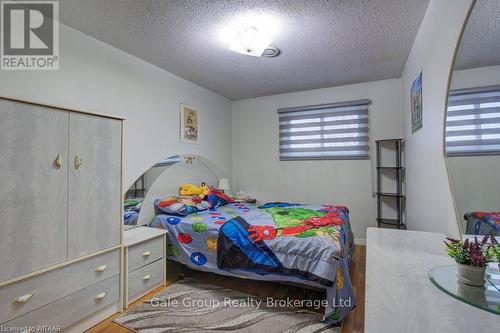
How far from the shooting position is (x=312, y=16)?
204 cm

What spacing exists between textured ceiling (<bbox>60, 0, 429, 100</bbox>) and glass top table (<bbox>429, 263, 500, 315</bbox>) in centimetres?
195

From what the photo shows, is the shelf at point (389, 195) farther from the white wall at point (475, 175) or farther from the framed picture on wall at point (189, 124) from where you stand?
the framed picture on wall at point (189, 124)

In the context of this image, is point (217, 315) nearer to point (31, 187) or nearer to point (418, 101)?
point (31, 187)

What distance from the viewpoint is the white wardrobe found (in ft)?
4.80

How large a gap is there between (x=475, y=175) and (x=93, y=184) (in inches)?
93.3

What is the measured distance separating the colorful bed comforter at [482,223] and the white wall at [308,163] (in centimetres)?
272

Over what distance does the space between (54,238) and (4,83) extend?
122 cm

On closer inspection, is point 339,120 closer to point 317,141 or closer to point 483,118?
point 317,141

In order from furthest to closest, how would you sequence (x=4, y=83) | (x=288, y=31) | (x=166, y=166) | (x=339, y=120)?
(x=339, y=120)
(x=166, y=166)
(x=288, y=31)
(x=4, y=83)

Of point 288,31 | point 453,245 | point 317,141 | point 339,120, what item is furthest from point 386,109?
point 453,245

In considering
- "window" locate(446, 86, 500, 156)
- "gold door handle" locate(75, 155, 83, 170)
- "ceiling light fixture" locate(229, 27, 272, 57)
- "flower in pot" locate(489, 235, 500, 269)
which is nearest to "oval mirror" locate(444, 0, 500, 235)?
"window" locate(446, 86, 500, 156)

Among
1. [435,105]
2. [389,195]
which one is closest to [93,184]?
[435,105]

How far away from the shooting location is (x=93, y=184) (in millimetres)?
1911

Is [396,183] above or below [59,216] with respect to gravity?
above
